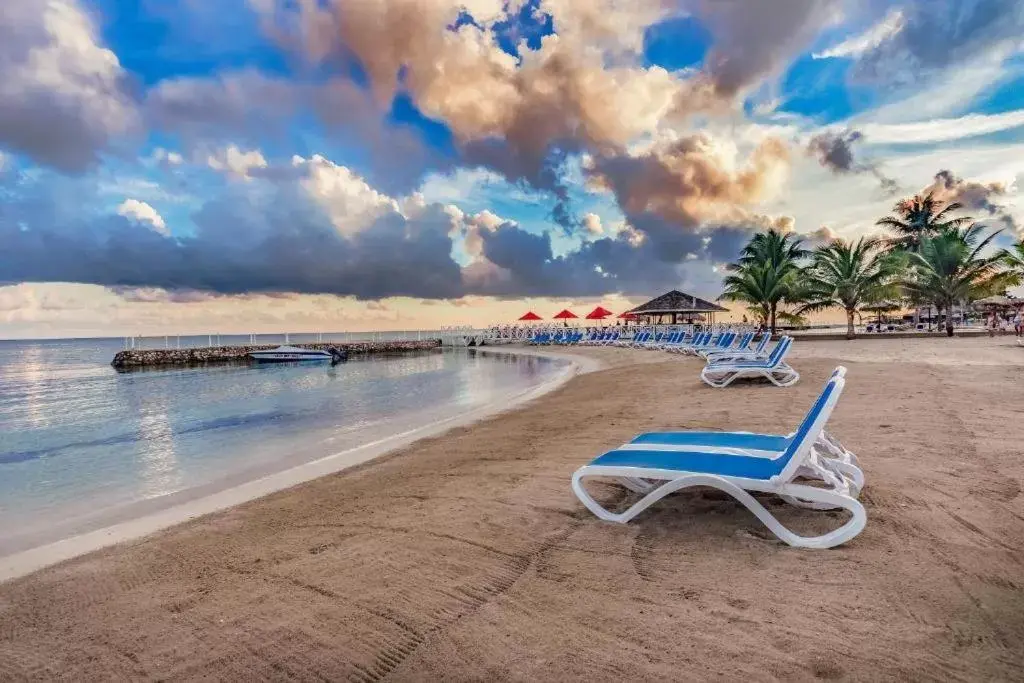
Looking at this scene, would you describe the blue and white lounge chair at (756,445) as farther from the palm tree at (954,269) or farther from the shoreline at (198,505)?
the palm tree at (954,269)

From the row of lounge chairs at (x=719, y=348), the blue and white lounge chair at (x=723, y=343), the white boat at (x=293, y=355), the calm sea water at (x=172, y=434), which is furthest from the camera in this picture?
the white boat at (x=293, y=355)

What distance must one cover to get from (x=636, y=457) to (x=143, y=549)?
12.4 ft

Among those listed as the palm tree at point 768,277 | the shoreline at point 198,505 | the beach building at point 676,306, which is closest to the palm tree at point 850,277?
the palm tree at point 768,277

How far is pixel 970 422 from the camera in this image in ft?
20.7

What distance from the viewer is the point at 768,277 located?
30359mm

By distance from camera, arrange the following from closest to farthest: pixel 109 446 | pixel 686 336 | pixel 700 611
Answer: pixel 700 611, pixel 109 446, pixel 686 336

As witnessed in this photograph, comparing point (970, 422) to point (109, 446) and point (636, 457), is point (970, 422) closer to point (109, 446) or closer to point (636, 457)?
point (636, 457)

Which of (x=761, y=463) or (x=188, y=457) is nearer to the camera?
(x=761, y=463)

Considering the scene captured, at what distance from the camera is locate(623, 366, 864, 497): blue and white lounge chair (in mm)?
3785

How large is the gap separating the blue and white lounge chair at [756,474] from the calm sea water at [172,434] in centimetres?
536

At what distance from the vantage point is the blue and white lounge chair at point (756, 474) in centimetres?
319

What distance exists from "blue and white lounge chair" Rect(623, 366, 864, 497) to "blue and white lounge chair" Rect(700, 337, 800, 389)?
6949mm

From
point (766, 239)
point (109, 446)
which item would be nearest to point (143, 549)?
point (109, 446)

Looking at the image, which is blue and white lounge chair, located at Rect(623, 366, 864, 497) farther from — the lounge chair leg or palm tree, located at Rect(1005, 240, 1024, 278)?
palm tree, located at Rect(1005, 240, 1024, 278)
